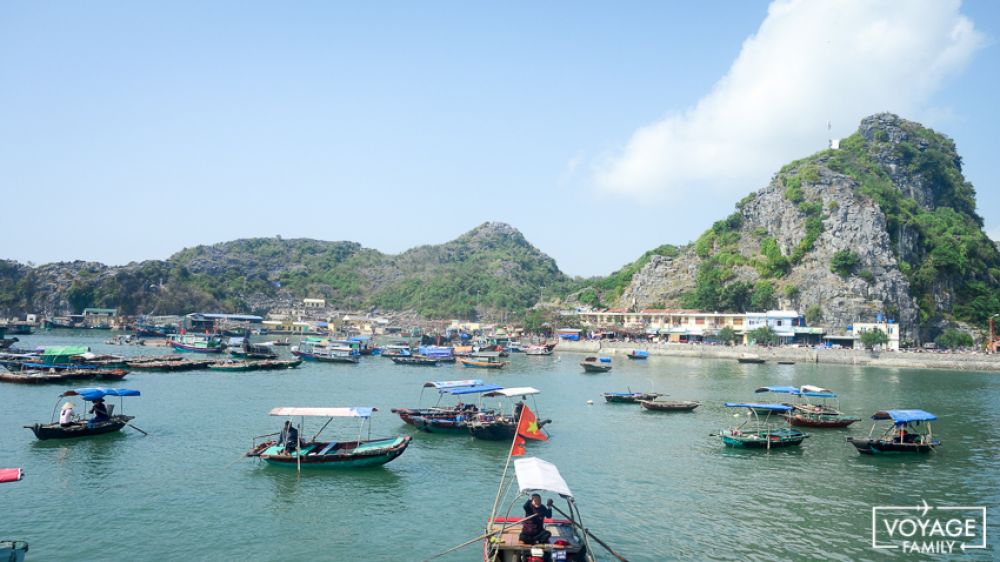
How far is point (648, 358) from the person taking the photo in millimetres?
87500

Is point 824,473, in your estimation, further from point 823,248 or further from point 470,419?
point 823,248

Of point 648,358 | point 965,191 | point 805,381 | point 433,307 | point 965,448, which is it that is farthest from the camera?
point 433,307

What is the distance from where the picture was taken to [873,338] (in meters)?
82.5

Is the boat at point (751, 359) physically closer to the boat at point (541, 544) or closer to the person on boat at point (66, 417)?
the boat at point (541, 544)

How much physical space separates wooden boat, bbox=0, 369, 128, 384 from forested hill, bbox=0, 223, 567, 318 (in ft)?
336

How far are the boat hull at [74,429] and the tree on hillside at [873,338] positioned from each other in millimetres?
87081

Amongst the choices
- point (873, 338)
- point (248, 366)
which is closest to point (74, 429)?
point (248, 366)

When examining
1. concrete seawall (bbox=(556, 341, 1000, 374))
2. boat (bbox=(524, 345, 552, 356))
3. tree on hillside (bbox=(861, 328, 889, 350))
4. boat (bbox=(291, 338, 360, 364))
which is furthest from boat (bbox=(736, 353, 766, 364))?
boat (bbox=(291, 338, 360, 364))

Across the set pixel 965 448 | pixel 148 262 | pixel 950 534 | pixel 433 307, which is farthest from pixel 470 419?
pixel 148 262

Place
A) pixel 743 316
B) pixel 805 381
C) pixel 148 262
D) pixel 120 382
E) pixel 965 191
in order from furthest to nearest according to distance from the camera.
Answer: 1. pixel 148 262
2. pixel 965 191
3. pixel 743 316
4. pixel 805 381
5. pixel 120 382

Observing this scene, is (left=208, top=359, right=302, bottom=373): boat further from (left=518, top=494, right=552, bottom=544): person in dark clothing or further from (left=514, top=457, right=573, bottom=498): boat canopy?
(left=518, top=494, right=552, bottom=544): person in dark clothing

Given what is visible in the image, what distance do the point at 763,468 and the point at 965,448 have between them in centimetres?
1193

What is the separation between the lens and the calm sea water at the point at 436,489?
1606 cm

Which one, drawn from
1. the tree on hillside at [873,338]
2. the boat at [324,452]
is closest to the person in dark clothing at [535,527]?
the boat at [324,452]
